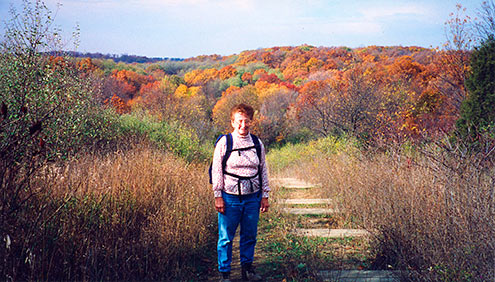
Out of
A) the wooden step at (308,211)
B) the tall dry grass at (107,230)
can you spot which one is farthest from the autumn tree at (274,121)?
the tall dry grass at (107,230)

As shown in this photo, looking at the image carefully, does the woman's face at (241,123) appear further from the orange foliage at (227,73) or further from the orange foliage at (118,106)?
the orange foliage at (227,73)

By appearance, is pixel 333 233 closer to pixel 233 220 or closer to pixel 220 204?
pixel 233 220

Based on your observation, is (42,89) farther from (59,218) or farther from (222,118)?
(222,118)

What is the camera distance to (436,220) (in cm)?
362

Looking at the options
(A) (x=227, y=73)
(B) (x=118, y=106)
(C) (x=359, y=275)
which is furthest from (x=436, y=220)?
(A) (x=227, y=73)

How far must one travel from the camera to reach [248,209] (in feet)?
12.8

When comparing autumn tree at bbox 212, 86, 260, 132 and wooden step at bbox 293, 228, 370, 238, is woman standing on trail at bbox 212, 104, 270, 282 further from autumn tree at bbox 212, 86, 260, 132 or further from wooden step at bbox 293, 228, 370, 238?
autumn tree at bbox 212, 86, 260, 132

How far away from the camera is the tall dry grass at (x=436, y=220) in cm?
321

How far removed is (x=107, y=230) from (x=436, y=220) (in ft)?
11.1

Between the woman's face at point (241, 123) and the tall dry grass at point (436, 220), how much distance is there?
74.5 inches

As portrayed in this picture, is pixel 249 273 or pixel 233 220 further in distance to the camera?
pixel 249 273

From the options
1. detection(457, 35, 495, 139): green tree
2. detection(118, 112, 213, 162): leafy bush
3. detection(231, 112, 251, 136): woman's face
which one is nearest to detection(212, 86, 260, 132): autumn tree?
detection(118, 112, 213, 162): leafy bush

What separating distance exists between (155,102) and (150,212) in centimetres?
2081

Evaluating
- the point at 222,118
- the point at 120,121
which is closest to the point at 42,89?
the point at 120,121
